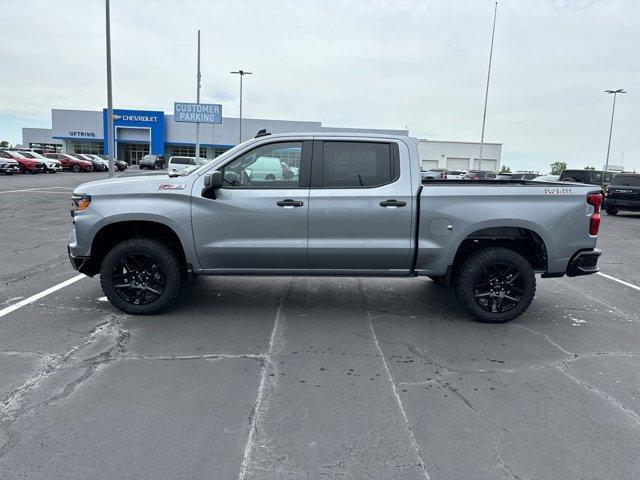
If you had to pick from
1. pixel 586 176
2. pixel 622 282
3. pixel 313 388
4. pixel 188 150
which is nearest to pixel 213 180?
pixel 313 388

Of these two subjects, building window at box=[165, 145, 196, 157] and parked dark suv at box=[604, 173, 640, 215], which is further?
building window at box=[165, 145, 196, 157]

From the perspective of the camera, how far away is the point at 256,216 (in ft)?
17.3

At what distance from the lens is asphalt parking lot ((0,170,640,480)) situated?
2.95 meters

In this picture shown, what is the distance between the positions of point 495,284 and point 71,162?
46.4 metres

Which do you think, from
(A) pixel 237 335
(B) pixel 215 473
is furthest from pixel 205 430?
(A) pixel 237 335

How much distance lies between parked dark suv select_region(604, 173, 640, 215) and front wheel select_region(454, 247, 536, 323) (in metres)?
16.9

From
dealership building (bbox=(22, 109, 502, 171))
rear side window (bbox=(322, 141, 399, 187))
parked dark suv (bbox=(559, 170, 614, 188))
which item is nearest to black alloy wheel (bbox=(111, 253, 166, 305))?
rear side window (bbox=(322, 141, 399, 187))

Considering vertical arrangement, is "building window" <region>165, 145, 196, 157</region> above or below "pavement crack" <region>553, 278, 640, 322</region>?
above

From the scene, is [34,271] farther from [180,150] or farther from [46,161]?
[180,150]

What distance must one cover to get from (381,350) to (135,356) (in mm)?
2213

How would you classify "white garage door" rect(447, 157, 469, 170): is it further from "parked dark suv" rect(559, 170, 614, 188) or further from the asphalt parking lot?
the asphalt parking lot

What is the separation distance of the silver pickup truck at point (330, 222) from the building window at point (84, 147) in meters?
70.4

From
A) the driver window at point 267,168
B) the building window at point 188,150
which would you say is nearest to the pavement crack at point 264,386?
the driver window at point 267,168

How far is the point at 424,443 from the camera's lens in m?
3.14
